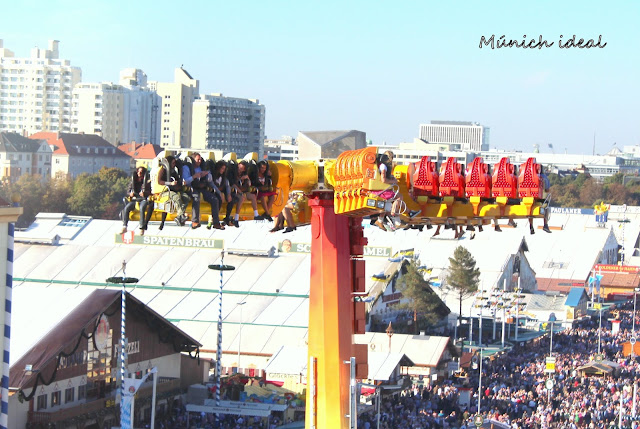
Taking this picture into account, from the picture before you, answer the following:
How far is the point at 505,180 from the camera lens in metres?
23.5

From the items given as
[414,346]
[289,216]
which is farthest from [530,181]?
[414,346]

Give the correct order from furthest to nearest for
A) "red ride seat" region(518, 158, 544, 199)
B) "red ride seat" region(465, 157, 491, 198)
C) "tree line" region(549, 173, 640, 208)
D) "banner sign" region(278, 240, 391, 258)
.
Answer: "tree line" region(549, 173, 640, 208) < "banner sign" region(278, 240, 391, 258) < "red ride seat" region(465, 157, 491, 198) < "red ride seat" region(518, 158, 544, 199)

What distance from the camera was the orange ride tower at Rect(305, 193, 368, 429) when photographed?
2398 cm

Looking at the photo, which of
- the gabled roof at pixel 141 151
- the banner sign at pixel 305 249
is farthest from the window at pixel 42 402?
the gabled roof at pixel 141 151

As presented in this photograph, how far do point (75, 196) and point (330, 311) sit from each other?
330 feet

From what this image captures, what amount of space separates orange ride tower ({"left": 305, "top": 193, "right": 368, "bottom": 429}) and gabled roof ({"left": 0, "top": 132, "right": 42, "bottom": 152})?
131m

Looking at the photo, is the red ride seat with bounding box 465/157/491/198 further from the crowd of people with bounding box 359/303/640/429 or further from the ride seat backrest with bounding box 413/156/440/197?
the crowd of people with bounding box 359/303/640/429

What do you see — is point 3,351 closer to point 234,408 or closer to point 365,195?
point 365,195

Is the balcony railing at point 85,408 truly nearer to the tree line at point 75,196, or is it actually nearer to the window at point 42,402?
the window at point 42,402

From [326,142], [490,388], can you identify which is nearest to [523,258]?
[490,388]

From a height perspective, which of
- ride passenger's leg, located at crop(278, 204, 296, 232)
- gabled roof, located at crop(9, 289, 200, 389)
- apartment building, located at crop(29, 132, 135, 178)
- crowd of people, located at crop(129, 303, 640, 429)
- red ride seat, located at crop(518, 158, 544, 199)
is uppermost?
apartment building, located at crop(29, 132, 135, 178)

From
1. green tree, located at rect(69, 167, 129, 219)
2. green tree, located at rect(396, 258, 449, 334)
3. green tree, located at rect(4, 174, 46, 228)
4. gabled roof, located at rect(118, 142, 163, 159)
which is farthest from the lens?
gabled roof, located at rect(118, 142, 163, 159)

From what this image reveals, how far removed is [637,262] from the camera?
10362cm

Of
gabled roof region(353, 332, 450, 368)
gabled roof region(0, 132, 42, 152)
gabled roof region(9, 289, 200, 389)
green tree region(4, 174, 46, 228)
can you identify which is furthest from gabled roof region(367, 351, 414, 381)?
gabled roof region(0, 132, 42, 152)
